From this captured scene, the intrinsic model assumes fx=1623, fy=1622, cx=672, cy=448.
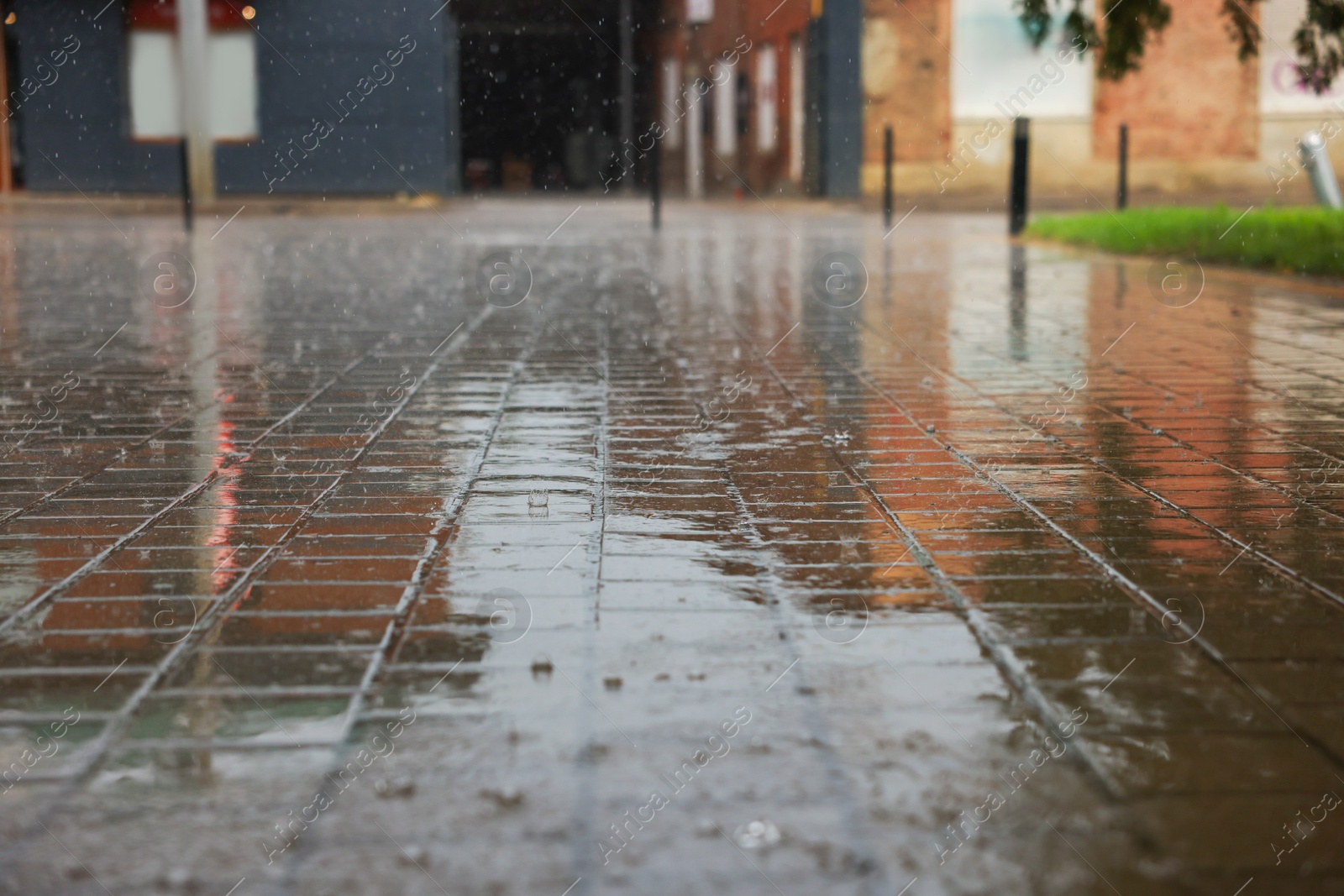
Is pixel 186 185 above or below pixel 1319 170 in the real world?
above

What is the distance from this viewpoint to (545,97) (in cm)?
4394

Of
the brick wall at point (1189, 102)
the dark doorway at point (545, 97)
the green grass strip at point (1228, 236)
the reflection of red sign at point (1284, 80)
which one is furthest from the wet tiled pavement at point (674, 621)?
the dark doorway at point (545, 97)

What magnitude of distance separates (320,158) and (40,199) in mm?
4373

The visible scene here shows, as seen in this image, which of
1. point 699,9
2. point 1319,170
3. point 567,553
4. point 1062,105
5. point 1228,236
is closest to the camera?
point 567,553

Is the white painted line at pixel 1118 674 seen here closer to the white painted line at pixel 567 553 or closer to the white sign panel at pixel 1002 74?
the white painted line at pixel 567 553

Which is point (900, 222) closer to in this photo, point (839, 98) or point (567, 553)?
point (839, 98)

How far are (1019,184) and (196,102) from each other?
37.0 ft

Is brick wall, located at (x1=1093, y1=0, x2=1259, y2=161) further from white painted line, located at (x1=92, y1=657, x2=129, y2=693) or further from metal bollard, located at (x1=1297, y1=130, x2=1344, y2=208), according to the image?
white painted line, located at (x1=92, y1=657, x2=129, y2=693)

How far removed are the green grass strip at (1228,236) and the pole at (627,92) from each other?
75.0ft

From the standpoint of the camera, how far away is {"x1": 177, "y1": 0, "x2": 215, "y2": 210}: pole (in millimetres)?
21922

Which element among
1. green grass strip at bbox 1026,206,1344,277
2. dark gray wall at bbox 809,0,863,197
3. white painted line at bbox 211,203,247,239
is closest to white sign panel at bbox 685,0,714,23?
dark gray wall at bbox 809,0,863,197

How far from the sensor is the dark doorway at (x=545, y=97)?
40656mm

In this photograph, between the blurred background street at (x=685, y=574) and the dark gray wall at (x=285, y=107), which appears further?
the dark gray wall at (x=285, y=107)

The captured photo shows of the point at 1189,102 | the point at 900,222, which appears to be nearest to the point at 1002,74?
the point at 1189,102
